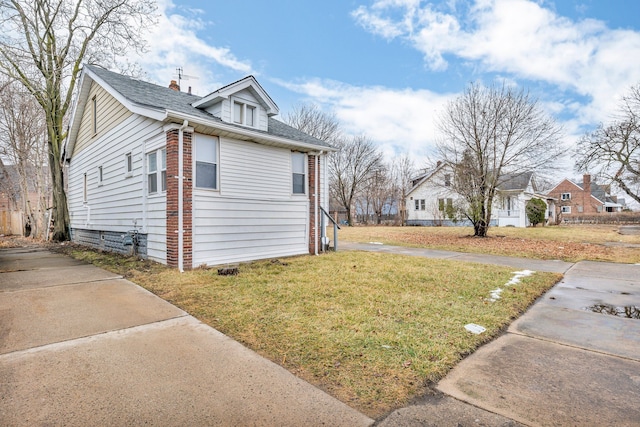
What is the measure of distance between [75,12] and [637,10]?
71.9 feet

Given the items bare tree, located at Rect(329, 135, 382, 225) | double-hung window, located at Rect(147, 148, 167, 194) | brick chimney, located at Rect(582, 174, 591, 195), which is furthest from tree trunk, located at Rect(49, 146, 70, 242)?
brick chimney, located at Rect(582, 174, 591, 195)

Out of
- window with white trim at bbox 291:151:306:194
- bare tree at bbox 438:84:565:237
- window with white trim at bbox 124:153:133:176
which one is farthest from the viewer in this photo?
bare tree at bbox 438:84:565:237

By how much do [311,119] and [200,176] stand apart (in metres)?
24.2

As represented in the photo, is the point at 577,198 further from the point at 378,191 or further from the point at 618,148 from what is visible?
the point at 618,148

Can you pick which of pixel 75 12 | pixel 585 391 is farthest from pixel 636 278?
pixel 75 12

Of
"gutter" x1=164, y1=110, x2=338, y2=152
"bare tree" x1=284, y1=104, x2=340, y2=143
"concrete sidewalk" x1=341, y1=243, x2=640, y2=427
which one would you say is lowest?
"concrete sidewalk" x1=341, y1=243, x2=640, y2=427

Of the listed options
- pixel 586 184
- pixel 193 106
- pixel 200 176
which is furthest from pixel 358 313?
pixel 586 184

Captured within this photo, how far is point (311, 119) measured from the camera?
98.9 feet

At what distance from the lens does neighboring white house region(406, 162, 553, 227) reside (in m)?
16.5

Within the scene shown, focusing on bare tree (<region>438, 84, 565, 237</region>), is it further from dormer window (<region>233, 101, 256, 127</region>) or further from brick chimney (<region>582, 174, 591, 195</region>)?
brick chimney (<region>582, 174, 591, 195</region>)

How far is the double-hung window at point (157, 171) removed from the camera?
746 cm

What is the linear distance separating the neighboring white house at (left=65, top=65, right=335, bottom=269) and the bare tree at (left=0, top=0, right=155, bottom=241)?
12.4ft

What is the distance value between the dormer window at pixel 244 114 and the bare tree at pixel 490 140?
10.9 m

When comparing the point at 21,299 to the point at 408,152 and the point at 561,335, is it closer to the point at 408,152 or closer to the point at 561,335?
the point at 561,335
